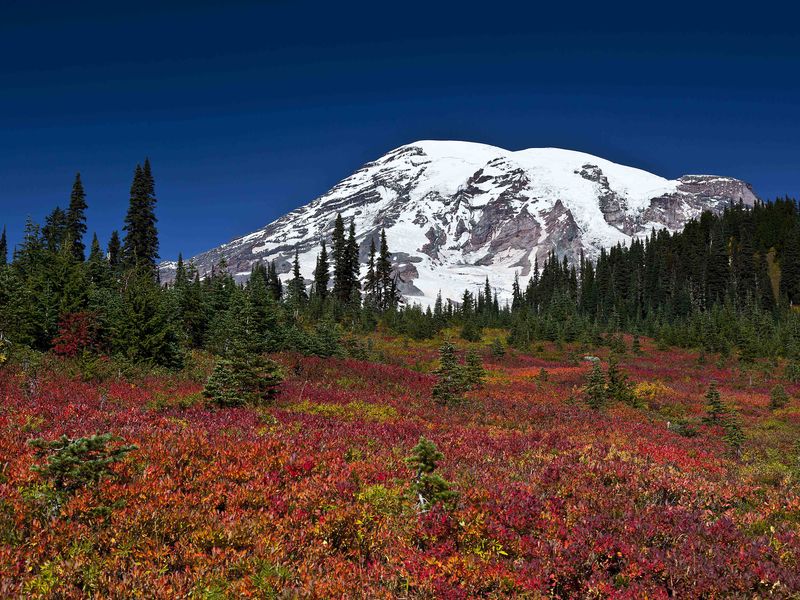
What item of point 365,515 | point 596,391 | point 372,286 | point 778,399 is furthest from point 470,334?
point 365,515

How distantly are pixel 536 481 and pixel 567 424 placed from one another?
785cm

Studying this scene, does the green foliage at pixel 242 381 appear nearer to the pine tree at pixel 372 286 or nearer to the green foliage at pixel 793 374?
the green foliage at pixel 793 374

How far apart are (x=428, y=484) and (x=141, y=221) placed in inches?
2115

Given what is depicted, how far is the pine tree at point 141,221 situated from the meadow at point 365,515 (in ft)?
143

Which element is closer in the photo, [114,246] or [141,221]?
[141,221]

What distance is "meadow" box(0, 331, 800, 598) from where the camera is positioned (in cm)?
443

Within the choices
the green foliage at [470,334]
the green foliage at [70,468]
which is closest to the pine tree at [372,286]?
the green foliage at [470,334]

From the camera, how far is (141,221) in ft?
168

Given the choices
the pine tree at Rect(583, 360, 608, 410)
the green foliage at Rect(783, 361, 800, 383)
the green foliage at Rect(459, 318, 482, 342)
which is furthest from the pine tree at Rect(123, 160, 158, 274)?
the green foliage at Rect(783, 361, 800, 383)

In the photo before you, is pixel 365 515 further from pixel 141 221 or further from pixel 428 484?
pixel 141 221

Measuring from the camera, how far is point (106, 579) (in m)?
4.16

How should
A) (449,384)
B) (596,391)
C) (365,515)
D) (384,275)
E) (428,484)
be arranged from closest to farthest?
(365,515) < (428,484) < (449,384) < (596,391) < (384,275)

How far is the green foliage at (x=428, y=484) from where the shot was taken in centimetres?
626

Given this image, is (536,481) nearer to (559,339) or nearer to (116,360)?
(116,360)
